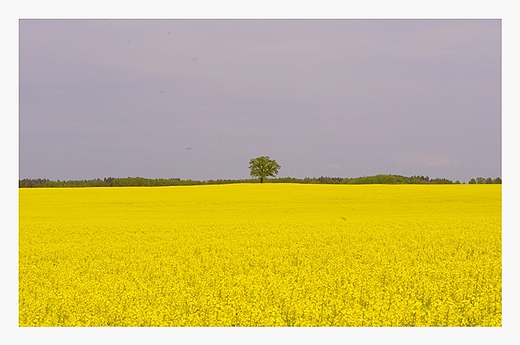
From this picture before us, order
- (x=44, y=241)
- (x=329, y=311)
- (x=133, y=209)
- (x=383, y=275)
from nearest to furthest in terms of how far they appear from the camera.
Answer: (x=329, y=311)
(x=383, y=275)
(x=44, y=241)
(x=133, y=209)

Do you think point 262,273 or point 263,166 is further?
point 263,166

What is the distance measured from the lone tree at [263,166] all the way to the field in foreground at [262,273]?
3758 cm

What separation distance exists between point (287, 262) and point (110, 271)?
3.44m

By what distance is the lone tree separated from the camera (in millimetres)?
57250

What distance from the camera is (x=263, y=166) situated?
57406 millimetres

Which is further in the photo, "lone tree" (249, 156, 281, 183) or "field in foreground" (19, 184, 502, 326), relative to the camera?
"lone tree" (249, 156, 281, 183)

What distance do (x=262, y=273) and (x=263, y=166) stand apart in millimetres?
48149

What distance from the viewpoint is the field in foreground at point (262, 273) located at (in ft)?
22.5

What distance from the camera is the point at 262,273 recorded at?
932 centimetres

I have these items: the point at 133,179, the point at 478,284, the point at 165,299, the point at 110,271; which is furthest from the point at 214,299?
the point at 133,179

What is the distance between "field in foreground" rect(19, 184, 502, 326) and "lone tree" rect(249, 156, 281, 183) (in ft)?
123

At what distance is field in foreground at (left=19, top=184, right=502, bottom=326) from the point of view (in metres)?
6.87
